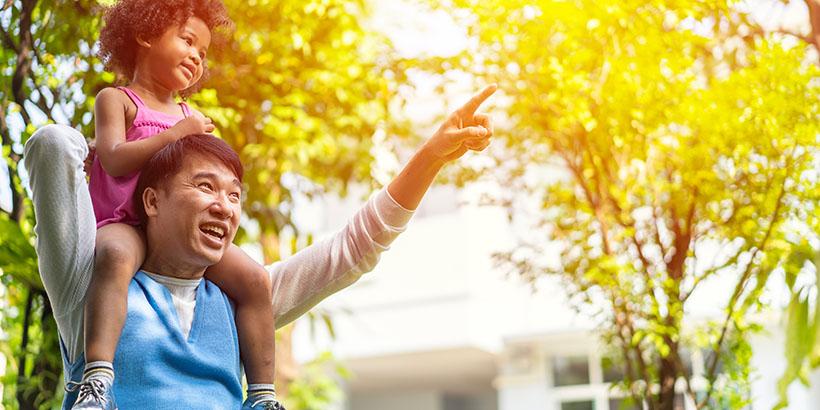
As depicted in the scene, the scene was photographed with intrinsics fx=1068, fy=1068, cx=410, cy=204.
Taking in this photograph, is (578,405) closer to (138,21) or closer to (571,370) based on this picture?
(571,370)

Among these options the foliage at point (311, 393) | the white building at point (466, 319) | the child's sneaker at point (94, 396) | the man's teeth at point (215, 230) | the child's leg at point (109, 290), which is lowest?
the child's sneaker at point (94, 396)

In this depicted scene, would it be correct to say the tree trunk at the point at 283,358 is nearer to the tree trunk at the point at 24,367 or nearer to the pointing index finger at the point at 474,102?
the tree trunk at the point at 24,367

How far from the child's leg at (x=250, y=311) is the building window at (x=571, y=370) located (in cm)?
1084

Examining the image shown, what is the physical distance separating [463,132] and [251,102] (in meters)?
3.87

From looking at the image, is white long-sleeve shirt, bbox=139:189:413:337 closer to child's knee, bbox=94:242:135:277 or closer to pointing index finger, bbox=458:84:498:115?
pointing index finger, bbox=458:84:498:115

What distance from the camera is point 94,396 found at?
1.52 metres

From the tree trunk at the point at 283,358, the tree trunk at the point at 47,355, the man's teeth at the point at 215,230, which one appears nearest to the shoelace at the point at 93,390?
the man's teeth at the point at 215,230

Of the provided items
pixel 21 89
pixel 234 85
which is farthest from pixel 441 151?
pixel 234 85

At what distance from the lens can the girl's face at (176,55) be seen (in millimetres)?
1869

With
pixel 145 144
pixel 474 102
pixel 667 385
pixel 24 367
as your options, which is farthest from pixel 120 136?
pixel 667 385

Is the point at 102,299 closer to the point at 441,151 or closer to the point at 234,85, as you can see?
the point at 441,151

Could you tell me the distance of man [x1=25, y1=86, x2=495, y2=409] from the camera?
157 centimetres

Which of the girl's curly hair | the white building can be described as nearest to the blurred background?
the girl's curly hair

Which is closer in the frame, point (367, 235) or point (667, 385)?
point (367, 235)
